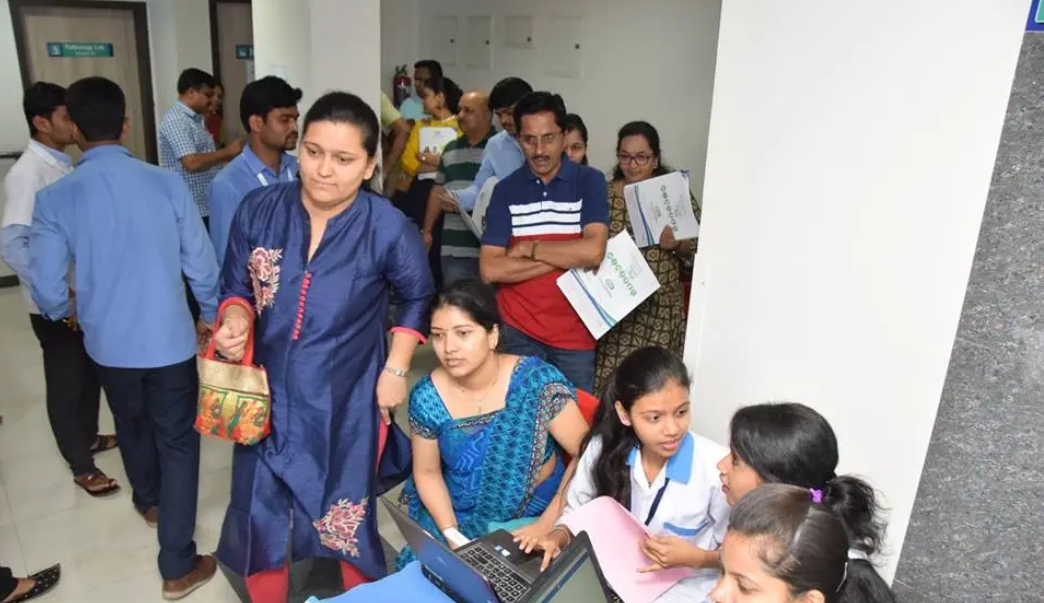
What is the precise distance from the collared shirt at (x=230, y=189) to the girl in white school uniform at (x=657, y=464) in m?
1.32

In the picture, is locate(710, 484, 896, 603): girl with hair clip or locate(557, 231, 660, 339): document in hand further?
locate(557, 231, 660, 339): document in hand

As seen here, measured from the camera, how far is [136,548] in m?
2.60

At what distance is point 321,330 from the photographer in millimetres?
1783

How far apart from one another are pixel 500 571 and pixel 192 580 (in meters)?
1.54

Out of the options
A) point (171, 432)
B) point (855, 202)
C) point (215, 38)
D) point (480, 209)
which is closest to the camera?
point (855, 202)

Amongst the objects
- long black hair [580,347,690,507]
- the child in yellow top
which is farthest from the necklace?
the child in yellow top

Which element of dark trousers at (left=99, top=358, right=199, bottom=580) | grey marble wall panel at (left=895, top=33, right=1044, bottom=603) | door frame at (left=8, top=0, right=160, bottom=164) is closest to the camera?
grey marble wall panel at (left=895, top=33, right=1044, bottom=603)

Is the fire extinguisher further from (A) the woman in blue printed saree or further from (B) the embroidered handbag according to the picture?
(B) the embroidered handbag

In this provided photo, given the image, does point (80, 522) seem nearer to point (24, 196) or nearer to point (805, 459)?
point (24, 196)

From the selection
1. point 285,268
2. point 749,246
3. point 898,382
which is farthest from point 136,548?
point 898,382

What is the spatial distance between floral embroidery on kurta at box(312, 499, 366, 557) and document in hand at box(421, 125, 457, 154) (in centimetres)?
279

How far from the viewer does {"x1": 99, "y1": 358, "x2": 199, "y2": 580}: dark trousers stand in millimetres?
2275

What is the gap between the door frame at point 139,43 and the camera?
221 inches

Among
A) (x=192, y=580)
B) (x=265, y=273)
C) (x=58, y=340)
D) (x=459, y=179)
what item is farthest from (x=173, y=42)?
(x=265, y=273)
